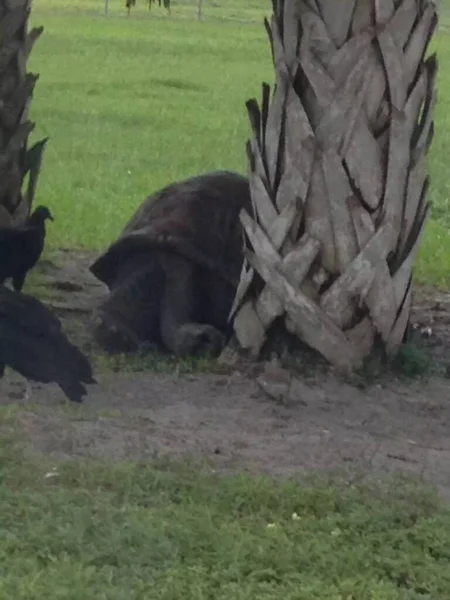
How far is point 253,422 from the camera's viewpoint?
16.4ft

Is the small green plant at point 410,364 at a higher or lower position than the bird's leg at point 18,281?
higher

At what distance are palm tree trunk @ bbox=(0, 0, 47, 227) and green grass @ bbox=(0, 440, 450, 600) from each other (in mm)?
2971

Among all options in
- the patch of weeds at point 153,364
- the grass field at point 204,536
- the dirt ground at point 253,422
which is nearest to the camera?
the grass field at point 204,536

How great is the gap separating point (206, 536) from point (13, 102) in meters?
3.83

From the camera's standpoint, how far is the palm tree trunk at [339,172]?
5500 mm

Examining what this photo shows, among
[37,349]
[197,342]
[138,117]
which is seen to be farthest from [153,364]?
[138,117]

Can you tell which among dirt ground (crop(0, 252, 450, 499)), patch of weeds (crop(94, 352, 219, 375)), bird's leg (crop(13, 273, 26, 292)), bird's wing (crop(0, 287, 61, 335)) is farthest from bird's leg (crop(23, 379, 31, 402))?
bird's leg (crop(13, 273, 26, 292))

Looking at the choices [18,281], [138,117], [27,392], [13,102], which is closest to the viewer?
[27,392]

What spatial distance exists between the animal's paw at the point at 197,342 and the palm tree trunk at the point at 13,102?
60.3 inches

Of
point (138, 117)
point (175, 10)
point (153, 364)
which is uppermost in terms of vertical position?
point (153, 364)

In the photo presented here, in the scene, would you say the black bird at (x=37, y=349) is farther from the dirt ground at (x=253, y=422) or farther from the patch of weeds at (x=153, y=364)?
the patch of weeds at (x=153, y=364)

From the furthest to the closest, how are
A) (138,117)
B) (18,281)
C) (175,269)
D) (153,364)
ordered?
(138,117) < (175,269) < (18,281) < (153,364)

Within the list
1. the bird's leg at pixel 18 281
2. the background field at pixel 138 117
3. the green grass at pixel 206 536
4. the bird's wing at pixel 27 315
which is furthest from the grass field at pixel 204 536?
the background field at pixel 138 117

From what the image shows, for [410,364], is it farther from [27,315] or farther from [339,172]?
[27,315]
